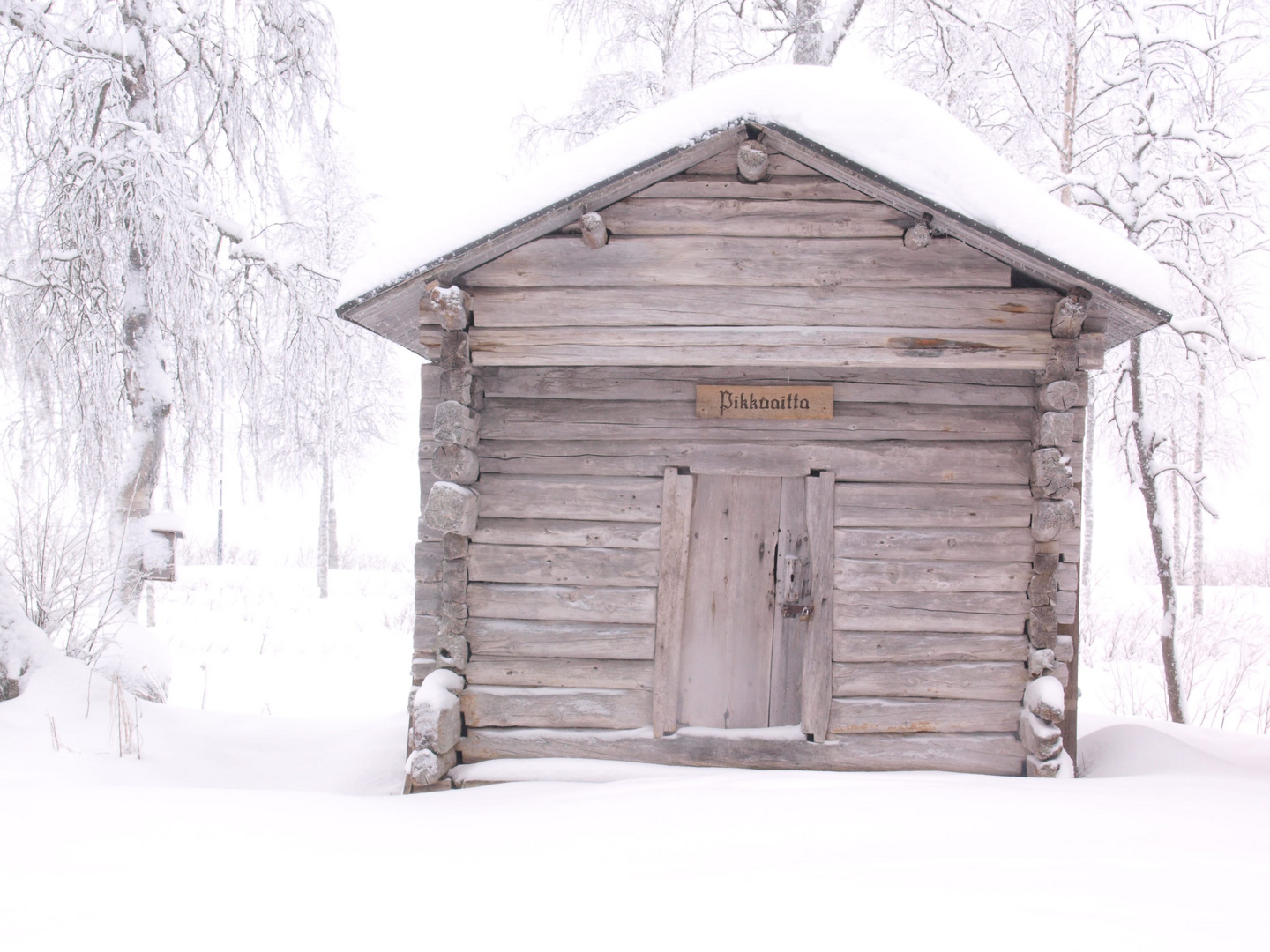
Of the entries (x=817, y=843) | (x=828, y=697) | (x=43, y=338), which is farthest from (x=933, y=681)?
(x=43, y=338)

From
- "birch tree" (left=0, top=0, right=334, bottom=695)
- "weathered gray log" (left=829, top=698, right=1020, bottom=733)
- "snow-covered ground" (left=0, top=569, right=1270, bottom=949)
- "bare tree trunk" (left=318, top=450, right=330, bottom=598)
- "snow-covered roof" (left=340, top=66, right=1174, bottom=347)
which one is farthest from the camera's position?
"bare tree trunk" (left=318, top=450, right=330, bottom=598)

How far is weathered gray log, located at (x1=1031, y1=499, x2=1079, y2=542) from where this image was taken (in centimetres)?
498

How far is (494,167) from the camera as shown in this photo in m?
12.4

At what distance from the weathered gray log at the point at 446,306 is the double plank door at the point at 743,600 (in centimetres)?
172

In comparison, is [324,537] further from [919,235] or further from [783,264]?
[919,235]

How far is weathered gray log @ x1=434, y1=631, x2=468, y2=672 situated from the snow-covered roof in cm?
222

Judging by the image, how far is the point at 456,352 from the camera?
5.11 metres

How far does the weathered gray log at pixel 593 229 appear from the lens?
4.92 meters

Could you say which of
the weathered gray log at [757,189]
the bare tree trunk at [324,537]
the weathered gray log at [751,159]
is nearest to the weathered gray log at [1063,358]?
the weathered gray log at [757,189]

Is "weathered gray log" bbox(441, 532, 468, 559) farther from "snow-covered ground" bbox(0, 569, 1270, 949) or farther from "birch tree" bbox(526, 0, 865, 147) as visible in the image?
"birch tree" bbox(526, 0, 865, 147)

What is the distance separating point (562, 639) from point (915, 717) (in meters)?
2.38

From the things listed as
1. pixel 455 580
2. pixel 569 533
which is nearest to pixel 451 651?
pixel 455 580

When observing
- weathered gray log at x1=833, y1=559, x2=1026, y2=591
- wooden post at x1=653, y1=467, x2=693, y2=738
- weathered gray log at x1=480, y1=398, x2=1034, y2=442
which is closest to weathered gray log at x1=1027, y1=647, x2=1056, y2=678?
weathered gray log at x1=833, y1=559, x2=1026, y2=591

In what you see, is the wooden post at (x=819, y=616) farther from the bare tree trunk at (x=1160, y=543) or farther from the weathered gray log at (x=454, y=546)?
the bare tree trunk at (x=1160, y=543)
